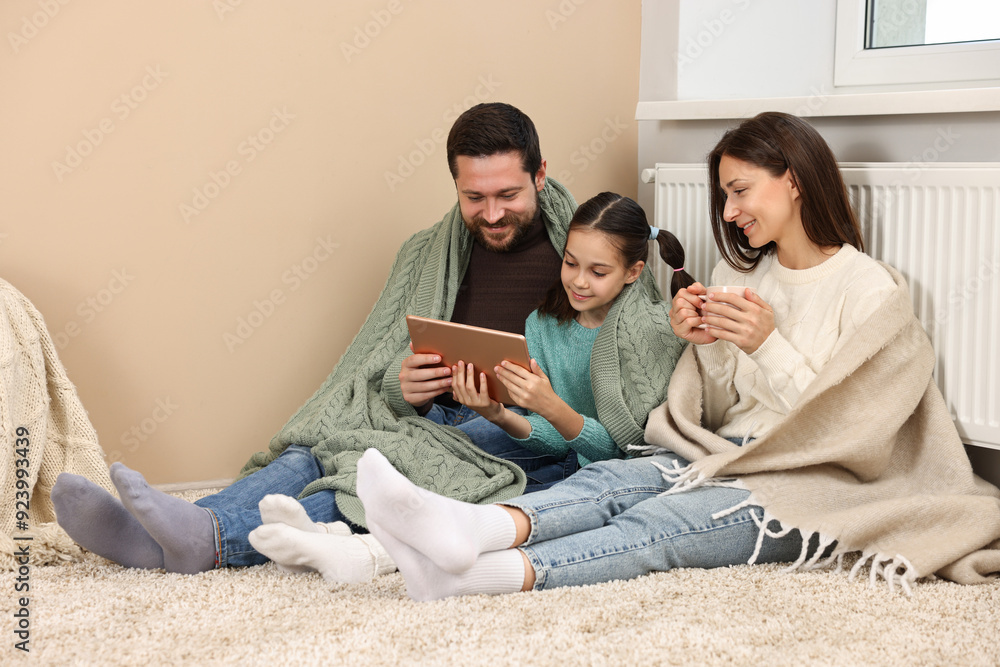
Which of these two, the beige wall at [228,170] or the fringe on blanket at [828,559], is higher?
the beige wall at [228,170]

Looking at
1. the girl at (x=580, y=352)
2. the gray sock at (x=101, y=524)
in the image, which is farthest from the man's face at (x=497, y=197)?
A: the gray sock at (x=101, y=524)

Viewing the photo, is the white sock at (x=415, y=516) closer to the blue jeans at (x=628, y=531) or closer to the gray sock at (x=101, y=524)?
the blue jeans at (x=628, y=531)

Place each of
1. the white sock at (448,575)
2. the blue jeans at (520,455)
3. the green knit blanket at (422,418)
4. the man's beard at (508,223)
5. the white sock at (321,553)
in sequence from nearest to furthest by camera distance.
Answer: the white sock at (448,575)
the white sock at (321,553)
the green knit blanket at (422,418)
the blue jeans at (520,455)
the man's beard at (508,223)

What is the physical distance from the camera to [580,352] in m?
1.74

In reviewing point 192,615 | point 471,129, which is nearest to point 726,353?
point 471,129

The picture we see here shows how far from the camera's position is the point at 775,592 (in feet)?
4.16

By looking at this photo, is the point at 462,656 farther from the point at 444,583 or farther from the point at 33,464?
the point at 33,464

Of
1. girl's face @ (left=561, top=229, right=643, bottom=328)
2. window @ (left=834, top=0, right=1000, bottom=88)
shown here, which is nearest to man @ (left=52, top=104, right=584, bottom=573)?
girl's face @ (left=561, top=229, right=643, bottom=328)

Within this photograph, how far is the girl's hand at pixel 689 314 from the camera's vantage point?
1566 mm

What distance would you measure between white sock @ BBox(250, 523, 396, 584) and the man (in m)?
0.11

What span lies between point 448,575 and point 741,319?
26.9 inches

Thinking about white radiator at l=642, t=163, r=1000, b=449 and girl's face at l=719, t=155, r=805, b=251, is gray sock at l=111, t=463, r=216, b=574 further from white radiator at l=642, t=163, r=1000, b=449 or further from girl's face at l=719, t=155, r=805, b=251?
white radiator at l=642, t=163, r=1000, b=449

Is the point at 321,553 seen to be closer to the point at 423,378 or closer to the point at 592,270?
the point at 423,378

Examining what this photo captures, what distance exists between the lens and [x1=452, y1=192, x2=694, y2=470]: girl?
1574mm
